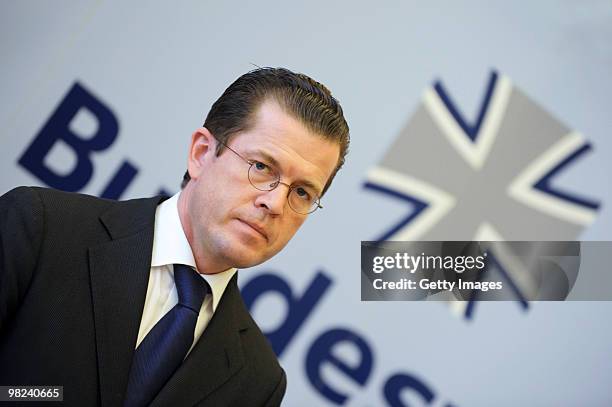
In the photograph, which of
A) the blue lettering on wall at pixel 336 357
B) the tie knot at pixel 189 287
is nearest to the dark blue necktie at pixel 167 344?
the tie knot at pixel 189 287

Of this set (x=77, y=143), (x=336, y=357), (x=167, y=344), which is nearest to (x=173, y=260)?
(x=167, y=344)

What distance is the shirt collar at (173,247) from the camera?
1.28 meters

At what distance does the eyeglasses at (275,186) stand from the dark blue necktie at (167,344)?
202 mm

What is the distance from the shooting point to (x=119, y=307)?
120 cm

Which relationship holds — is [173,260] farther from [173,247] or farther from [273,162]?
[273,162]

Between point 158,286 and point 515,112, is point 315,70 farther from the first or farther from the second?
point 158,286

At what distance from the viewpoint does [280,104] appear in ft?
4.30

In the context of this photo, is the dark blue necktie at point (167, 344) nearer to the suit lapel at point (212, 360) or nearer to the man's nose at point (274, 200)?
the suit lapel at point (212, 360)

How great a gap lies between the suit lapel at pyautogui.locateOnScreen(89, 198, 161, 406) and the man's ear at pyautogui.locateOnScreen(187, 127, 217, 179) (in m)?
0.14

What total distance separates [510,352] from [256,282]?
0.91 m

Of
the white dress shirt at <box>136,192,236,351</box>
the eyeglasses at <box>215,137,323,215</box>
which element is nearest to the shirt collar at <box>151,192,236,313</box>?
the white dress shirt at <box>136,192,236,351</box>

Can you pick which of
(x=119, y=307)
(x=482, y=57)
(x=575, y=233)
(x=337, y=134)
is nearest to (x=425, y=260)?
(x=575, y=233)

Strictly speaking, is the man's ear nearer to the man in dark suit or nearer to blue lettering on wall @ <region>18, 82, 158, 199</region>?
the man in dark suit

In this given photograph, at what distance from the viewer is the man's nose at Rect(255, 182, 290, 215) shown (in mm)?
1215
